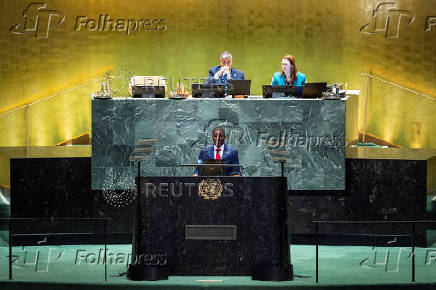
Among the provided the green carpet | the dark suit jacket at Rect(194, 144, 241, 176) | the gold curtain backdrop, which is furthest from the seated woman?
the gold curtain backdrop

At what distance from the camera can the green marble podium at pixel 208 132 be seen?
8.34 metres

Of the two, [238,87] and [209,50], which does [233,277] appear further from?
[209,50]

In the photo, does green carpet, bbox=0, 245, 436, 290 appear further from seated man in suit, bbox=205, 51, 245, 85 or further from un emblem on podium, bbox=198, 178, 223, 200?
seated man in suit, bbox=205, 51, 245, 85

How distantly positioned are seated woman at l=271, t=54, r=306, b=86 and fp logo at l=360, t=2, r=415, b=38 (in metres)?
2.59

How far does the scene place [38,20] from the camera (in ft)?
36.4

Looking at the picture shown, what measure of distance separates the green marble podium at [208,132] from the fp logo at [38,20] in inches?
126

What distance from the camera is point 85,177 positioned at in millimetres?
8594

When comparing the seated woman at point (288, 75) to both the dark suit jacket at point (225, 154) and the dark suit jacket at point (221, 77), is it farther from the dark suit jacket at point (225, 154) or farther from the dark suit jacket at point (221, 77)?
the dark suit jacket at point (225, 154)

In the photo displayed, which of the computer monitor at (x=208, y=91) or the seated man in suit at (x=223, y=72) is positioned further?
the seated man in suit at (x=223, y=72)

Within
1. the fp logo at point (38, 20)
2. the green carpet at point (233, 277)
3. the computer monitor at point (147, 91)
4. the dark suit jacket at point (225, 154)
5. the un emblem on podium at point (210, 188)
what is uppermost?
the fp logo at point (38, 20)

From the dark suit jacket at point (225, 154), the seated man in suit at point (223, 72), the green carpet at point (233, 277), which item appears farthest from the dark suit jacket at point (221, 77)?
the green carpet at point (233, 277)

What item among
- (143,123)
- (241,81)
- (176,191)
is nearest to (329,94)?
(241,81)

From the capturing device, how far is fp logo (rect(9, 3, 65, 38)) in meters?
11.0

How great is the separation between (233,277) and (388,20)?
5.90 m
